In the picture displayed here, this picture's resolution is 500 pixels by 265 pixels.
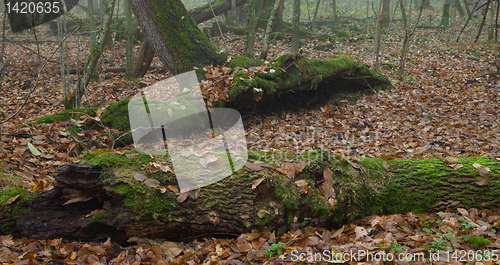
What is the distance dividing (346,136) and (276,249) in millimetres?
3696

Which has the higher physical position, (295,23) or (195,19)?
(195,19)

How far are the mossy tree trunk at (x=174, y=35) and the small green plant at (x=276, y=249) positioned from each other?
15.8 ft

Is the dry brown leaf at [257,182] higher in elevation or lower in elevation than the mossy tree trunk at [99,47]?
lower

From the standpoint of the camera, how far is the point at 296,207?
107 inches

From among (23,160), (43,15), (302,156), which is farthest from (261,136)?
(43,15)

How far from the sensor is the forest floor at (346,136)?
2.44 metres

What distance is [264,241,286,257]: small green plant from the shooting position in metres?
2.40

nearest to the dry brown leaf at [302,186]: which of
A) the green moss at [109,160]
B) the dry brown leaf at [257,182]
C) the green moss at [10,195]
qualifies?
the dry brown leaf at [257,182]

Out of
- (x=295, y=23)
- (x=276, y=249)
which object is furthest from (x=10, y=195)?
(x=295, y=23)

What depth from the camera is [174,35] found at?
6.31 meters

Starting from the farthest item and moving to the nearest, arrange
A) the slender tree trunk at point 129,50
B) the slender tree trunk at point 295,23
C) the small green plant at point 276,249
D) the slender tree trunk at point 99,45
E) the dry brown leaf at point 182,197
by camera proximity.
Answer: the slender tree trunk at point 295,23, the slender tree trunk at point 129,50, the slender tree trunk at point 99,45, the dry brown leaf at point 182,197, the small green plant at point 276,249

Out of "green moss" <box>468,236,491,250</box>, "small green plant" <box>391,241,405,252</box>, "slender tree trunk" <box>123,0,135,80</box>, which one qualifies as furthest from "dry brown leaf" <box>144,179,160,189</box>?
"slender tree trunk" <box>123,0,135,80</box>

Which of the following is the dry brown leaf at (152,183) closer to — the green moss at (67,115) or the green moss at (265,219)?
the green moss at (265,219)

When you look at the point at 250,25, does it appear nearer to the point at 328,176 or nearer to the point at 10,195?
the point at 328,176
